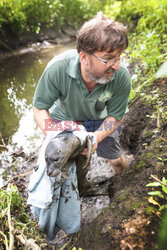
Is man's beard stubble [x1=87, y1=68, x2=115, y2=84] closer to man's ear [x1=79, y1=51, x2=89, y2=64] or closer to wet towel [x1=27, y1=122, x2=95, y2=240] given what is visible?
man's ear [x1=79, y1=51, x2=89, y2=64]

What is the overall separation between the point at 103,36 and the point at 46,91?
28.0 inches

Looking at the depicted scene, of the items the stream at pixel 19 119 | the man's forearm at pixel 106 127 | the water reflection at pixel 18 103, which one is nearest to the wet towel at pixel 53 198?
the man's forearm at pixel 106 127

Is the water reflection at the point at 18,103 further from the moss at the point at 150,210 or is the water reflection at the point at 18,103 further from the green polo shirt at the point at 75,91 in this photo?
the moss at the point at 150,210

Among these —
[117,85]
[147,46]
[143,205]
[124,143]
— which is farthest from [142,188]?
[147,46]

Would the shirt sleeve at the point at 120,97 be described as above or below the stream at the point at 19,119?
above

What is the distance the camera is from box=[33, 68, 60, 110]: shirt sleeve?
6.14 ft

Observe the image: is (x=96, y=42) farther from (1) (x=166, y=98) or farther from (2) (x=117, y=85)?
(1) (x=166, y=98)

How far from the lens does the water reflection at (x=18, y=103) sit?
3.33m

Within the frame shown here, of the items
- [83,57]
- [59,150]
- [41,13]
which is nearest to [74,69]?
[83,57]

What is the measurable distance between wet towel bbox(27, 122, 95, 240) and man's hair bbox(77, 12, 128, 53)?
66cm

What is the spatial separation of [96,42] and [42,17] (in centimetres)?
874

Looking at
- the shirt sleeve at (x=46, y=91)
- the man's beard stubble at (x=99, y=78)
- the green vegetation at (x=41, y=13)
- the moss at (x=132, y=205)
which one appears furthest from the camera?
the green vegetation at (x=41, y=13)

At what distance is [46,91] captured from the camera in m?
1.91

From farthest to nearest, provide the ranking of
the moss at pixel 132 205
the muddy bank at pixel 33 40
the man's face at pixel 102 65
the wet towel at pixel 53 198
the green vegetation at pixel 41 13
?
the muddy bank at pixel 33 40, the green vegetation at pixel 41 13, the man's face at pixel 102 65, the wet towel at pixel 53 198, the moss at pixel 132 205
